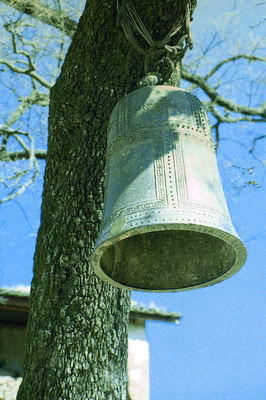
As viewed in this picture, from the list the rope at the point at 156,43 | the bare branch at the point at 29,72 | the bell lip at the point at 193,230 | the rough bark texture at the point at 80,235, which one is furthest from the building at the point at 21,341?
the bell lip at the point at 193,230

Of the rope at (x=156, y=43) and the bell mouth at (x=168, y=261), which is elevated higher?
the rope at (x=156, y=43)

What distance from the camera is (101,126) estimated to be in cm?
329

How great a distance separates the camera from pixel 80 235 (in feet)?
9.80

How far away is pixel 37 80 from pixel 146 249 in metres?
6.10

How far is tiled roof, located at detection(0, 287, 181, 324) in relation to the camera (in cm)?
805

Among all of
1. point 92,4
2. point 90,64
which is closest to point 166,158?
point 90,64

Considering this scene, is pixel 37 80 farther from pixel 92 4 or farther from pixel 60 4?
pixel 92 4

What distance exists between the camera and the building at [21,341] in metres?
8.13

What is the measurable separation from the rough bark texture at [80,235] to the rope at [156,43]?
12cm

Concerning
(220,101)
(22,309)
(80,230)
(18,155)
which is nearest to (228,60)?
(220,101)

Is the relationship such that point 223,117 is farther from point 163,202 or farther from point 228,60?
point 163,202

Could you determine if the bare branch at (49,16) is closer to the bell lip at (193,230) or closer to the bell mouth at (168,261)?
the bell mouth at (168,261)

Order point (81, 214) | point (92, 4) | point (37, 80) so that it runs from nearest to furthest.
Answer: point (81, 214) < point (92, 4) < point (37, 80)

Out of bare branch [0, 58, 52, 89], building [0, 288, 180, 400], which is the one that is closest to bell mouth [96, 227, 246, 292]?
building [0, 288, 180, 400]
